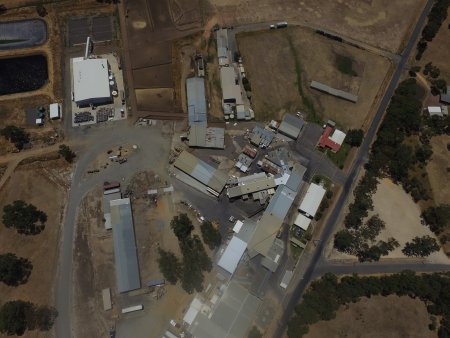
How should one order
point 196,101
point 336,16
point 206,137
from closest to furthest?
point 206,137
point 196,101
point 336,16

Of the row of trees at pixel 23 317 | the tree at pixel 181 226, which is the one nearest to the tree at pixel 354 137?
the tree at pixel 181 226

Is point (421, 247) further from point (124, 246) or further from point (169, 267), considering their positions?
point (124, 246)

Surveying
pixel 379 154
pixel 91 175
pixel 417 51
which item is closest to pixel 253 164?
pixel 379 154

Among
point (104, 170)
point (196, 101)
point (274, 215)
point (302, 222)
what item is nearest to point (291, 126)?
point (274, 215)

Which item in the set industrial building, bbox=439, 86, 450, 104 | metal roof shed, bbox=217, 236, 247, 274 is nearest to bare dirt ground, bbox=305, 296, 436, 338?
metal roof shed, bbox=217, 236, 247, 274

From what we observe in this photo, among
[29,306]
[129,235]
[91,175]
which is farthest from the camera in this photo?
[91,175]

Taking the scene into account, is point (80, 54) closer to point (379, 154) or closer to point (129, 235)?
point (129, 235)

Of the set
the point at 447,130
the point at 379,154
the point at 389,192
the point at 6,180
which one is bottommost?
the point at 6,180
